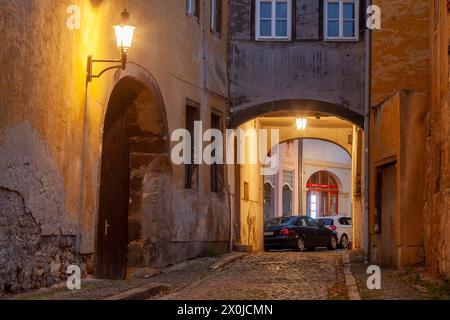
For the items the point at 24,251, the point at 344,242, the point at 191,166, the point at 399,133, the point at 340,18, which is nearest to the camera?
the point at 24,251

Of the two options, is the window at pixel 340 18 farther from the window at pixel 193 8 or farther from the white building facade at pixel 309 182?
the white building facade at pixel 309 182

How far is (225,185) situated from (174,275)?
603 centimetres

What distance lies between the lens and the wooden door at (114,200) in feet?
48.0

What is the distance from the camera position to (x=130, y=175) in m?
16.6

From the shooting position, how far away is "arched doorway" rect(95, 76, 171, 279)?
14.9m

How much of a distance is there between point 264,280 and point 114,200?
3118mm

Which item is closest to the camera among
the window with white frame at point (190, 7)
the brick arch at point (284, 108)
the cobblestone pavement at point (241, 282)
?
the cobblestone pavement at point (241, 282)

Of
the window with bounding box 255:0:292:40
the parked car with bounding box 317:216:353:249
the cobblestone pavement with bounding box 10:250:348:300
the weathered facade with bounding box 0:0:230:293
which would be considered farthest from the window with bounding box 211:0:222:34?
the parked car with bounding box 317:216:353:249

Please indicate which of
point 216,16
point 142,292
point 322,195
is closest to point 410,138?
point 142,292

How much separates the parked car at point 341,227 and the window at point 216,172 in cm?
1492

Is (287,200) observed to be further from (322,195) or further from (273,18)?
(273,18)

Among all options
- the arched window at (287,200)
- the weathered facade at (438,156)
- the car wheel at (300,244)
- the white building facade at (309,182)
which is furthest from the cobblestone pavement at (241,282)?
the arched window at (287,200)

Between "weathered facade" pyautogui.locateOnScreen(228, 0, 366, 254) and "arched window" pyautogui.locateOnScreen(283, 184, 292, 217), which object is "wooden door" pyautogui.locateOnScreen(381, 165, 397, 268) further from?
"arched window" pyautogui.locateOnScreen(283, 184, 292, 217)

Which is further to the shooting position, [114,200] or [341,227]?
[341,227]
